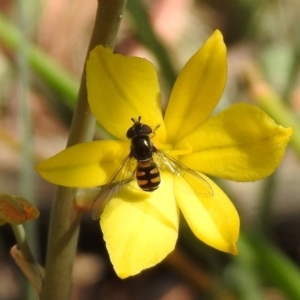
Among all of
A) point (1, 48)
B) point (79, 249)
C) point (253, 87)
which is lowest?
point (79, 249)

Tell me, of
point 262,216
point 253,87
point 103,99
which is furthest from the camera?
point 253,87

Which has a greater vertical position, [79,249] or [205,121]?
[205,121]

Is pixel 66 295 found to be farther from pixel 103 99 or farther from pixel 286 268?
pixel 286 268

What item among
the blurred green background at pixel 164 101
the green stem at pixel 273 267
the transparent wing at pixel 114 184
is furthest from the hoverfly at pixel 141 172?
the green stem at pixel 273 267

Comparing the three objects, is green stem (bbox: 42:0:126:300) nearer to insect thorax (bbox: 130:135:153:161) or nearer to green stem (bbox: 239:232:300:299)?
insect thorax (bbox: 130:135:153:161)

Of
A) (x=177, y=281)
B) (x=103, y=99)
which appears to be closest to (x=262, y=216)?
(x=177, y=281)

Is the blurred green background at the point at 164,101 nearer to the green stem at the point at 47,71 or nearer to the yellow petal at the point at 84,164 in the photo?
the green stem at the point at 47,71
